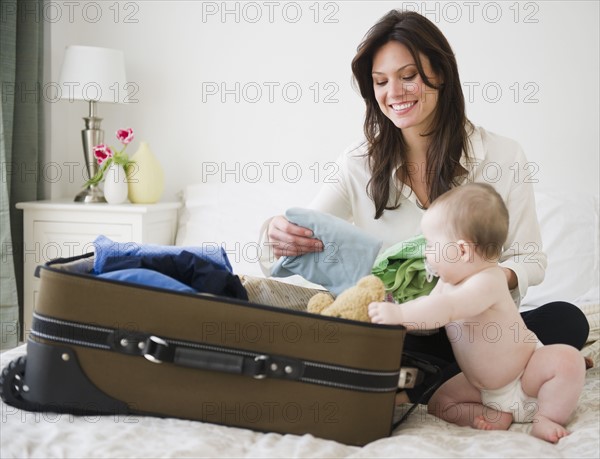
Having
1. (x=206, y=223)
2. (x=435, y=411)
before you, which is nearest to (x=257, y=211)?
(x=206, y=223)

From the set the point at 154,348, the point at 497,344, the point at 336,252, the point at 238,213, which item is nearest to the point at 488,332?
the point at 497,344

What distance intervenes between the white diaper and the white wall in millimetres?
1736

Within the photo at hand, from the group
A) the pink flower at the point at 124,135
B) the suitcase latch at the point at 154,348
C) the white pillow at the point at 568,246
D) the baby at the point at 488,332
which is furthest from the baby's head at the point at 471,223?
the pink flower at the point at 124,135

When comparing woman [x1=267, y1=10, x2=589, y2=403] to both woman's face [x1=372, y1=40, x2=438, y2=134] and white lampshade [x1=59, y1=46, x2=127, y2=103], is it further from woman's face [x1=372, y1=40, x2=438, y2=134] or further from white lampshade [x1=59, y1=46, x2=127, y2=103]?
white lampshade [x1=59, y1=46, x2=127, y2=103]

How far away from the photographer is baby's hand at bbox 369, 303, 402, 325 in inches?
46.2

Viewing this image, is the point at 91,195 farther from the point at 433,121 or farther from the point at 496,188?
the point at 496,188

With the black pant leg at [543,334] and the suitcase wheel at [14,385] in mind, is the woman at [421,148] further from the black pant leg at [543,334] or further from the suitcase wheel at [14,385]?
the suitcase wheel at [14,385]

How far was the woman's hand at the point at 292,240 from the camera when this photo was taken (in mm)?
Result: 1531

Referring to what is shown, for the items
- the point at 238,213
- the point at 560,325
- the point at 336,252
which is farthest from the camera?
the point at 238,213

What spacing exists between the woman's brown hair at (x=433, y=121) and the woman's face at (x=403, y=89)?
2cm

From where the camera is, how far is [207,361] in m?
1.14

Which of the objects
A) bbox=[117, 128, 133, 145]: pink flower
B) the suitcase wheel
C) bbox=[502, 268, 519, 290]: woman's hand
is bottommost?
the suitcase wheel

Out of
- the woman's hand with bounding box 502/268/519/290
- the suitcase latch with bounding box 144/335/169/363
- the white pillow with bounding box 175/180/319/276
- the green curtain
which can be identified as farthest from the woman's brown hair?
the green curtain

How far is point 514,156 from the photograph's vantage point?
1.82 metres
